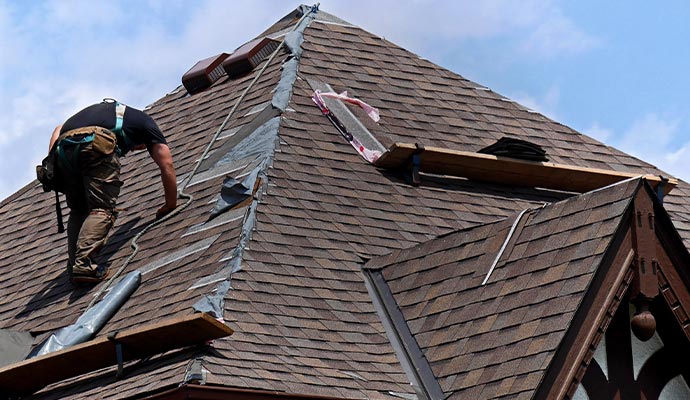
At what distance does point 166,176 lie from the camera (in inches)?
541

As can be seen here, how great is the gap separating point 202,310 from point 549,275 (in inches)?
98.3

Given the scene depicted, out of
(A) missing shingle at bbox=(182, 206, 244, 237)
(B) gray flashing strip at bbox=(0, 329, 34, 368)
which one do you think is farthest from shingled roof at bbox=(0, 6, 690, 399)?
(B) gray flashing strip at bbox=(0, 329, 34, 368)

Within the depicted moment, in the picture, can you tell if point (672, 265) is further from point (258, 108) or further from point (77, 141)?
point (77, 141)

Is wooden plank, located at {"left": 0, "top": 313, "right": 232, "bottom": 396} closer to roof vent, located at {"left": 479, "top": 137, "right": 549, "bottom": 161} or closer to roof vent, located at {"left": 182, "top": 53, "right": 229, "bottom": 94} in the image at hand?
roof vent, located at {"left": 479, "top": 137, "right": 549, "bottom": 161}

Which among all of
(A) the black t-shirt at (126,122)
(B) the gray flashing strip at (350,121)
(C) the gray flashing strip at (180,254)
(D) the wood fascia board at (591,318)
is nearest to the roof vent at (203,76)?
(B) the gray flashing strip at (350,121)

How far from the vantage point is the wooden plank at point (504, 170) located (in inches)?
571

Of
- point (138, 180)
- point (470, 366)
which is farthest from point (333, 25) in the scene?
point (470, 366)

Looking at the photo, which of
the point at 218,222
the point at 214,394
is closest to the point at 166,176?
the point at 218,222

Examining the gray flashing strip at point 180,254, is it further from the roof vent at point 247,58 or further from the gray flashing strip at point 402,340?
the roof vent at point 247,58

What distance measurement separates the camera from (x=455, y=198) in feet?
47.7

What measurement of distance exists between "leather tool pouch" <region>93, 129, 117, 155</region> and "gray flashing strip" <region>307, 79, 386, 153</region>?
2395mm

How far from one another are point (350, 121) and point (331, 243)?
2.28m

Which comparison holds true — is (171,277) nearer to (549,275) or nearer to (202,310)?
(202,310)

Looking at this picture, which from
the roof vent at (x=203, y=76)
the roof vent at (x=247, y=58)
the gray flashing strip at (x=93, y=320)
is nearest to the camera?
the gray flashing strip at (x=93, y=320)
